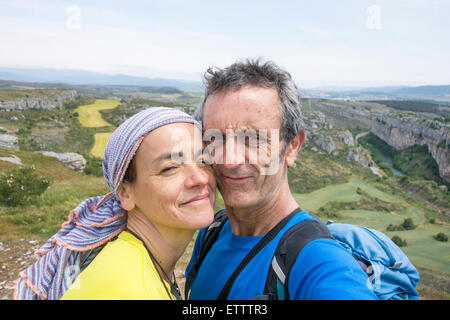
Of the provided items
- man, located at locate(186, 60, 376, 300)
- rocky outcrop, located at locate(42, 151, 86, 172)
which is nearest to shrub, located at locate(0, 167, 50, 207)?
man, located at locate(186, 60, 376, 300)

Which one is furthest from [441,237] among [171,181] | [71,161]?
[71,161]

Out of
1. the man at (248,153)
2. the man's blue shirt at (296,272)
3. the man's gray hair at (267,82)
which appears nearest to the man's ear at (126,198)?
the man at (248,153)

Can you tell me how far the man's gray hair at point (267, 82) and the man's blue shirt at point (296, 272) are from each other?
3.19 ft

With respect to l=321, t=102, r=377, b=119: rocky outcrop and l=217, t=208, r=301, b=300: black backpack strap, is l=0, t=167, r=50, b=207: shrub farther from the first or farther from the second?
l=321, t=102, r=377, b=119: rocky outcrop

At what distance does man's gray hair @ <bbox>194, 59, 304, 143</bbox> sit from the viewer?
9.30 feet

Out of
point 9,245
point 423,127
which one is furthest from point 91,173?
point 423,127

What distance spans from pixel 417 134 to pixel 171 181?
136923mm

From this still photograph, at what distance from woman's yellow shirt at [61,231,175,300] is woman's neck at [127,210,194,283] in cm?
38

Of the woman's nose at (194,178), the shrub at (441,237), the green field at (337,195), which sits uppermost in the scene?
the woman's nose at (194,178)

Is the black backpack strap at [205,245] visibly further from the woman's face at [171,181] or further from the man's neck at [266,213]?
the woman's face at [171,181]

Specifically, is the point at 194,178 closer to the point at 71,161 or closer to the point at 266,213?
the point at 266,213

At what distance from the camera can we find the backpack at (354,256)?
7.05 feet
